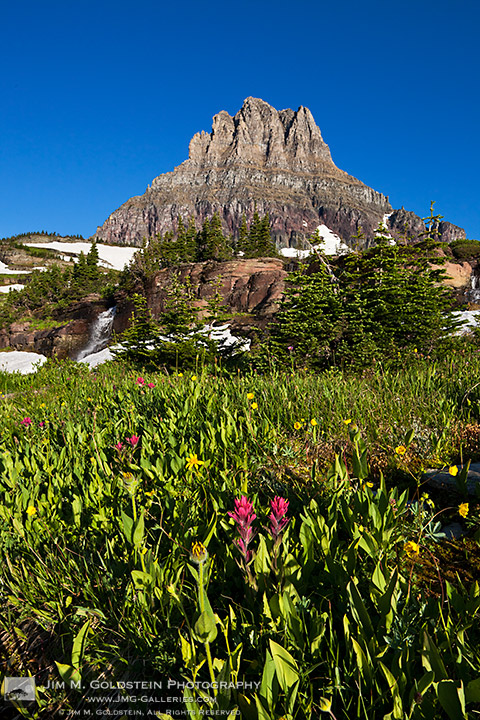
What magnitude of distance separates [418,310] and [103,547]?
675cm

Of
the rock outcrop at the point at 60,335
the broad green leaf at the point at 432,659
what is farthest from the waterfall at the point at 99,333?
the broad green leaf at the point at 432,659

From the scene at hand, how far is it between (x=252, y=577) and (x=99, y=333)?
105ft

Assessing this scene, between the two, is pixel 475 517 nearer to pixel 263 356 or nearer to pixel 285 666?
pixel 285 666

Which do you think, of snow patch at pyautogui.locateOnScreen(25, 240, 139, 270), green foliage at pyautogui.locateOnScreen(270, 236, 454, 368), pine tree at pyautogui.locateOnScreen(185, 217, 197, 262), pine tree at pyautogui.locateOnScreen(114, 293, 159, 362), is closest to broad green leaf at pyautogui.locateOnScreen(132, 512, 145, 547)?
green foliage at pyautogui.locateOnScreen(270, 236, 454, 368)

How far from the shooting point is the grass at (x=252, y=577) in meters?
0.99

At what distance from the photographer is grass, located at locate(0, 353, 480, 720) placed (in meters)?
0.99

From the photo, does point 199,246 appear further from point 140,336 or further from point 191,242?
point 140,336

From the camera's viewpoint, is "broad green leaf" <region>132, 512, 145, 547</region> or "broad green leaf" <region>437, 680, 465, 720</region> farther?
"broad green leaf" <region>132, 512, 145, 547</region>

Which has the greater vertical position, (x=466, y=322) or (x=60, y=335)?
(x=466, y=322)

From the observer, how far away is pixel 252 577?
123cm

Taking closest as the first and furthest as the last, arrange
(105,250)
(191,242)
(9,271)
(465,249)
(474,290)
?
(474,290) < (465,249) < (191,242) < (9,271) < (105,250)

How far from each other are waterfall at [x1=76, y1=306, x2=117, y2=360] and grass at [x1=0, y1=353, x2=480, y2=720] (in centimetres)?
2695

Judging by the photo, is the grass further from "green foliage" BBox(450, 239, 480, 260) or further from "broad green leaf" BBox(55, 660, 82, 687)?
"green foliage" BBox(450, 239, 480, 260)

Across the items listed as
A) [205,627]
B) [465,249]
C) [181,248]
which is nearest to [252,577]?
[205,627]
